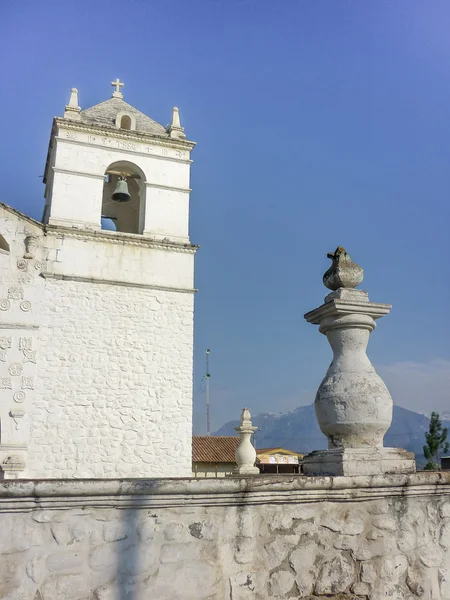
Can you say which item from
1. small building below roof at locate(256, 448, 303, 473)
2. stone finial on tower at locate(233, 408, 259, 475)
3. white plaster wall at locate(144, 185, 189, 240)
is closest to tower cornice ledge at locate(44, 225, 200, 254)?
white plaster wall at locate(144, 185, 189, 240)

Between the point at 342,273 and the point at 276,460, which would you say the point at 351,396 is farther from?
the point at 276,460

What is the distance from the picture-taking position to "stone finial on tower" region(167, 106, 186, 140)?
15.4m

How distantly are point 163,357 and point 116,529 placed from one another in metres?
10.8

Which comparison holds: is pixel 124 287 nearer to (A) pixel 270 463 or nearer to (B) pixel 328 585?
(B) pixel 328 585

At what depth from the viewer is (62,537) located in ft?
8.91

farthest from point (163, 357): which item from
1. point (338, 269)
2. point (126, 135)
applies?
point (338, 269)

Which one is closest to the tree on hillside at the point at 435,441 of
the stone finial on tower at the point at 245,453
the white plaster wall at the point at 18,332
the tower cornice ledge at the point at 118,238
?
the stone finial on tower at the point at 245,453

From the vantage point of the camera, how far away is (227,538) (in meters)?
2.98

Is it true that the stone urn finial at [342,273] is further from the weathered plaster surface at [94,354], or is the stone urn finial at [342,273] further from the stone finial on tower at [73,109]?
the stone finial on tower at [73,109]

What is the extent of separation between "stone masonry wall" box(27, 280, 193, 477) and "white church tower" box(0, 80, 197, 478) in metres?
0.03

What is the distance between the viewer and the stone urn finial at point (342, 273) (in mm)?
3934

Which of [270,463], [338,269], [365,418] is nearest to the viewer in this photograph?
[365,418]

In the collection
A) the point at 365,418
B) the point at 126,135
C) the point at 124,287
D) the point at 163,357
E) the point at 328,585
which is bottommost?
the point at 328,585

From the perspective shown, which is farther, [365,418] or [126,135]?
[126,135]
